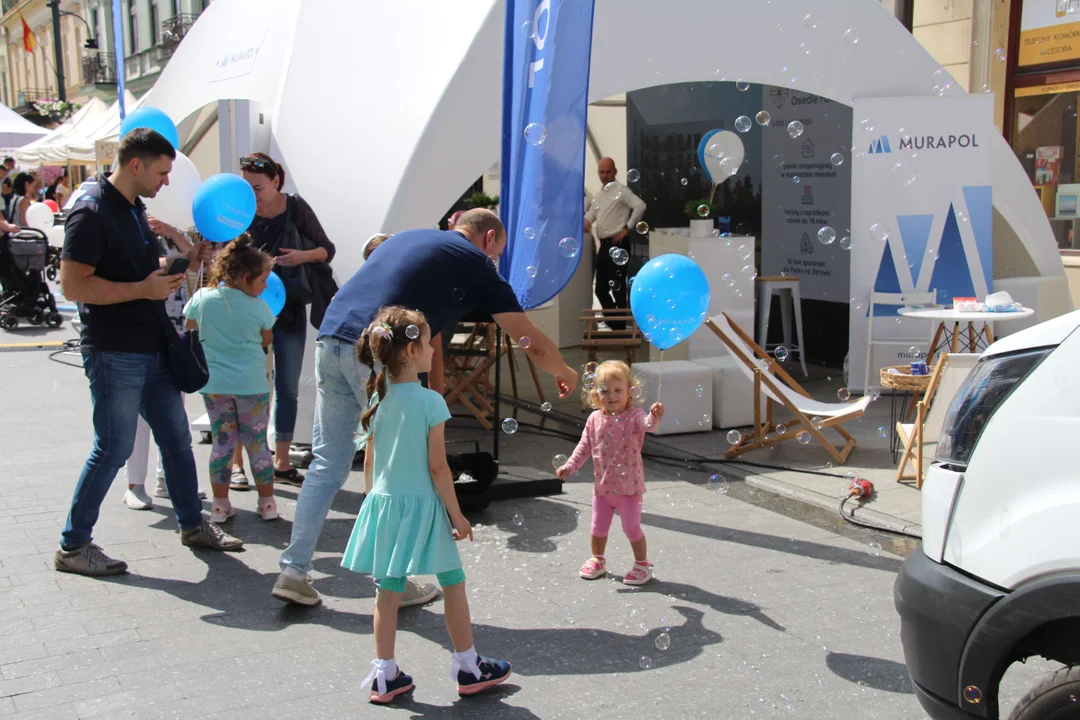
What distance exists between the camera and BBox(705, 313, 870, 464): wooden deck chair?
6.71 metres

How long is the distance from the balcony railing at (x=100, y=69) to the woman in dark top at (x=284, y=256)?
41126 mm

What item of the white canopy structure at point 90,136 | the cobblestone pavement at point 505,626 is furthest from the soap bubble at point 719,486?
the white canopy structure at point 90,136

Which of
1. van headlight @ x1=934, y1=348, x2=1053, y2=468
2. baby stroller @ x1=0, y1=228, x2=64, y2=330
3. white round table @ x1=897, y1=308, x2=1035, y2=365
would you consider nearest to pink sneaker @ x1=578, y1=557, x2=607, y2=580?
van headlight @ x1=934, y1=348, x2=1053, y2=468

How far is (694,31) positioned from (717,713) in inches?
214

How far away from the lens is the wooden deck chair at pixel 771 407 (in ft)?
22.0

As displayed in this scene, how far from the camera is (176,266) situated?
15.9 ft

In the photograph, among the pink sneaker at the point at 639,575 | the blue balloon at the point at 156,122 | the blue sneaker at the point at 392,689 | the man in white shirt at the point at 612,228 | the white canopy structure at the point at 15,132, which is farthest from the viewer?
the white canopy structure at the point at 15,132

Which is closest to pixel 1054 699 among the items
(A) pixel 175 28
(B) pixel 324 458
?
(B) pixel 324 458

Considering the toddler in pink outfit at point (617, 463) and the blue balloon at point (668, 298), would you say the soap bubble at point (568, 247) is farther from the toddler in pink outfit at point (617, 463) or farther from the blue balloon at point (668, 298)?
the toddler in pink outfit at point (617, 463)

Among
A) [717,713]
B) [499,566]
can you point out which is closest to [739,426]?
[499,566]

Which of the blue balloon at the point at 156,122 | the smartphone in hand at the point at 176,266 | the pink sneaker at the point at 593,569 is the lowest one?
the pink sneaker at the point at 593,569

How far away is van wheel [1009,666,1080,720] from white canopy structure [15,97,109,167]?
22.8 meters

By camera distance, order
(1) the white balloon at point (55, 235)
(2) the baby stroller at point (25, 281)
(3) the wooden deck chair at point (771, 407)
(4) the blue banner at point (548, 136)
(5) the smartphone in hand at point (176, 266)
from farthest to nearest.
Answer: (1) the white balloon at point (55, 235) < (2) the baby stroller at point (25, 281) < (3) the wooden deck chair at point (771, 407) < (4) the blue banner at point (548, 136) < (5) the smartphone in hand at point (176, 266)

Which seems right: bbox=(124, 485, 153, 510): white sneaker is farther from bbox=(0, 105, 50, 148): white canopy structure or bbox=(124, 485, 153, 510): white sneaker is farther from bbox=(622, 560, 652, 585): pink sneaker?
bbox=(0, 105, 50, 148): white canopy structure
